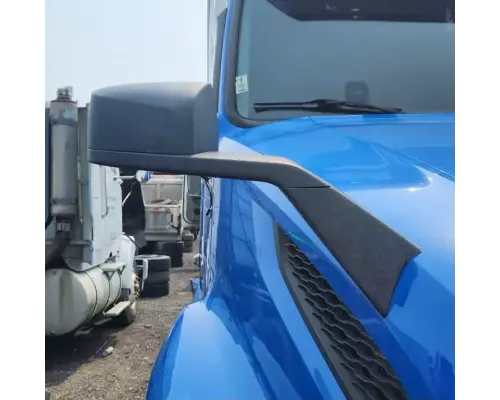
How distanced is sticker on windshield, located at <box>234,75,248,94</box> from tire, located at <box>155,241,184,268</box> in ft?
29.7

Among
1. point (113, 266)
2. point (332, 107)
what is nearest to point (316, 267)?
point (332, 107)

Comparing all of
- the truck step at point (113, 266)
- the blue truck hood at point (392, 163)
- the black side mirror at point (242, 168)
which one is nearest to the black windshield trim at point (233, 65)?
the blue truck hood at point (392, 163)

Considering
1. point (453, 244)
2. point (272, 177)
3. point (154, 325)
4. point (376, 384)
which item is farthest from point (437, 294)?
point (154, 325)

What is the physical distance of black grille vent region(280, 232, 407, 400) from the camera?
1.21 m

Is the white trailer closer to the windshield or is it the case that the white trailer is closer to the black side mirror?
the windshield

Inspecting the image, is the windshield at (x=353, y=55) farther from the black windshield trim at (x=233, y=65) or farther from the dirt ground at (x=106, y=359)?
the dirt ground at (x=106, y=359)

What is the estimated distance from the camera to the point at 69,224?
16.9 feet

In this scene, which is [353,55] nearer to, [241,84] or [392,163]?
[241,84]

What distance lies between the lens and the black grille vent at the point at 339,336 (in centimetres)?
121

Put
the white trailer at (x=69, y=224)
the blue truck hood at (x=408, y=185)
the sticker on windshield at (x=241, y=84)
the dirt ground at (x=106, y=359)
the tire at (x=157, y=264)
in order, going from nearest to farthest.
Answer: the blue truck hood at (x=408, y=185)
the sticker on windshield at (x=241, y=84)
the dirt ground at (x=106, y=359)
the white trailer at (x=69, y=224)
the tire at (x=157, y=264)


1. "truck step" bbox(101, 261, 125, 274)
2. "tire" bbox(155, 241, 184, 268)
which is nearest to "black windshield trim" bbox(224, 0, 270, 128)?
"truck step" bbox(101, 261, 125, 274)

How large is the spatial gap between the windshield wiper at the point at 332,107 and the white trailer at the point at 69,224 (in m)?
3.17
